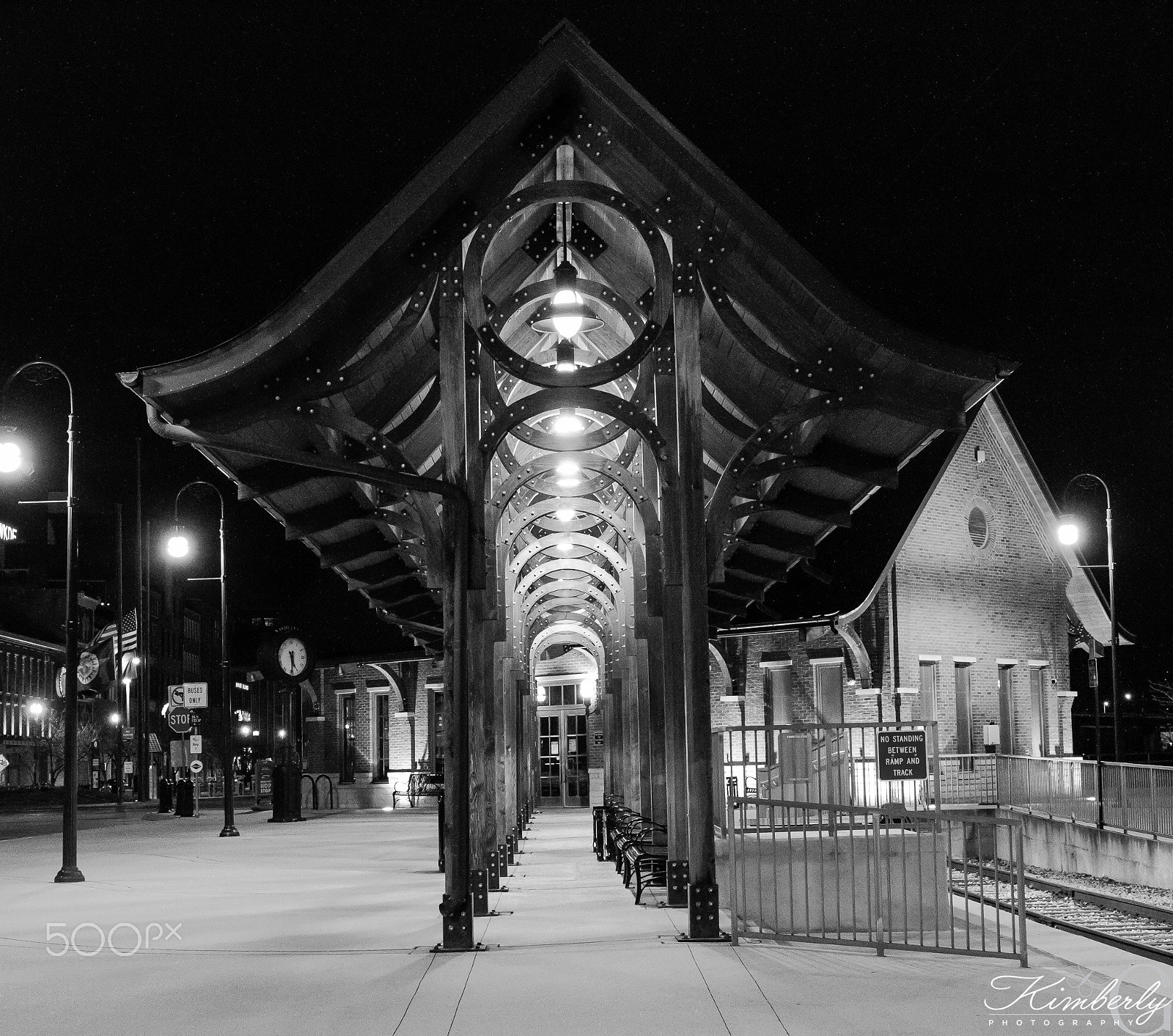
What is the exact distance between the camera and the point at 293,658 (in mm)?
30812

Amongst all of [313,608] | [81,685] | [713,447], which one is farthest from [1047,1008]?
[81,685]

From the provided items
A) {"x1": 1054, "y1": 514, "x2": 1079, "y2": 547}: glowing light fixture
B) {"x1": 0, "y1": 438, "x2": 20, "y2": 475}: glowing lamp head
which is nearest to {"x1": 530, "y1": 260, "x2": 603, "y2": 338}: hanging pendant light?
{"x1": 0, "y1": 438, "x2": 20, "y2": 475}: glowing lamp head

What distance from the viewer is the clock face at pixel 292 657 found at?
99.9ft

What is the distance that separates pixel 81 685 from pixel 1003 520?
104ft

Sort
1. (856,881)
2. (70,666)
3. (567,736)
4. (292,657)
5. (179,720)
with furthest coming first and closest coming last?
(567,736) < (179,720) < (292,657) < (70,666) < (856,881)

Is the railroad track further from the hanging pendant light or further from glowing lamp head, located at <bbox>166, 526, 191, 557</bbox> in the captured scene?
glowing lamp head, located at <bbox>166, 526, 191, 557</bbox>

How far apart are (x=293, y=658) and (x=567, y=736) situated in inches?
468

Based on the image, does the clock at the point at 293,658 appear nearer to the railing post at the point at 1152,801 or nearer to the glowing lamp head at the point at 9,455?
the glowing lamp head at the point at 9,455

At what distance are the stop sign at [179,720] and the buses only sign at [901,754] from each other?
21277 millimetres

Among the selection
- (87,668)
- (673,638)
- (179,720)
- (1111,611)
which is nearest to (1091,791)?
(1111,611)

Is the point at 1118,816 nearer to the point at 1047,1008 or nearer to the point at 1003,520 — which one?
the point at 1003,520

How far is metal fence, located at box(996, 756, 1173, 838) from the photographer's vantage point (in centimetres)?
2334

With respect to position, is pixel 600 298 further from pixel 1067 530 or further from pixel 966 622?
pixel 966 622

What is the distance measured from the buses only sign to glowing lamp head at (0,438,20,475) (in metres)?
11.1
